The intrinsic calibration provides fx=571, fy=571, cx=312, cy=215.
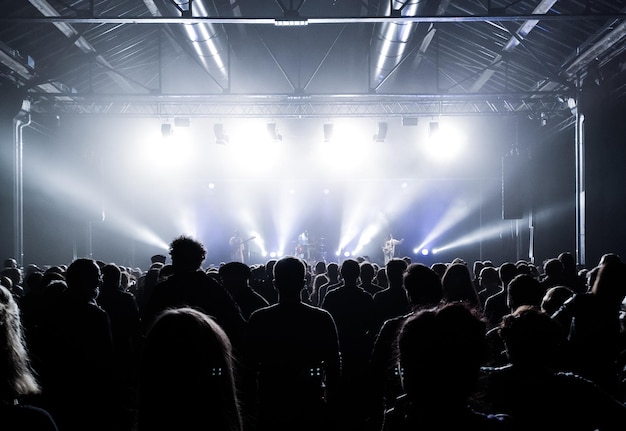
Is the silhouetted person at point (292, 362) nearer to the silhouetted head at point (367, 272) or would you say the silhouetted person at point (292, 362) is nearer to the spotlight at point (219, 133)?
the silhouetted head at point (367, 272)

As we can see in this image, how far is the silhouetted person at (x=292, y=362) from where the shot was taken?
3055mm

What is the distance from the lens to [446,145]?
19203mm

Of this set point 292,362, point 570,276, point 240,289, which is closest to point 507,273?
point 570,276

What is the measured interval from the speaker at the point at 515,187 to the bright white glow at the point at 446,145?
3.97 m

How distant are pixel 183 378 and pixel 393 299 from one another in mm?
3512

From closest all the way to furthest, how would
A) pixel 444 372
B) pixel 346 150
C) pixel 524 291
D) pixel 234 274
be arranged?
pixel 444 372 → pixel 524 291 → pixel 234 274 → pixel 346 150

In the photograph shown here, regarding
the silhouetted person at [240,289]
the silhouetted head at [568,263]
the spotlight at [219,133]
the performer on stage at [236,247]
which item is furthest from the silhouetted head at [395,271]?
the performer on stage at [236,247]

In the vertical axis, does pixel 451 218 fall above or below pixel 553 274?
above

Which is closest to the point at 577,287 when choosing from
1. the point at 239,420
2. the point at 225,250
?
the point at 239,420

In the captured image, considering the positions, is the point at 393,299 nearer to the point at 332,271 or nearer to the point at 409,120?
the point at 332,271

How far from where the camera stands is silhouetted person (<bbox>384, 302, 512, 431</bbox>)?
4.95 feet

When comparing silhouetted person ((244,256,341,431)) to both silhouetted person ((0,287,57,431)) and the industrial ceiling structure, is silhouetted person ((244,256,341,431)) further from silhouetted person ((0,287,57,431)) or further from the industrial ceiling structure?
the industrial ceiling structure

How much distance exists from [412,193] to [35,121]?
42.7 feet

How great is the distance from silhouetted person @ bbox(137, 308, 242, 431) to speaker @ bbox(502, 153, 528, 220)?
45.3 feet
